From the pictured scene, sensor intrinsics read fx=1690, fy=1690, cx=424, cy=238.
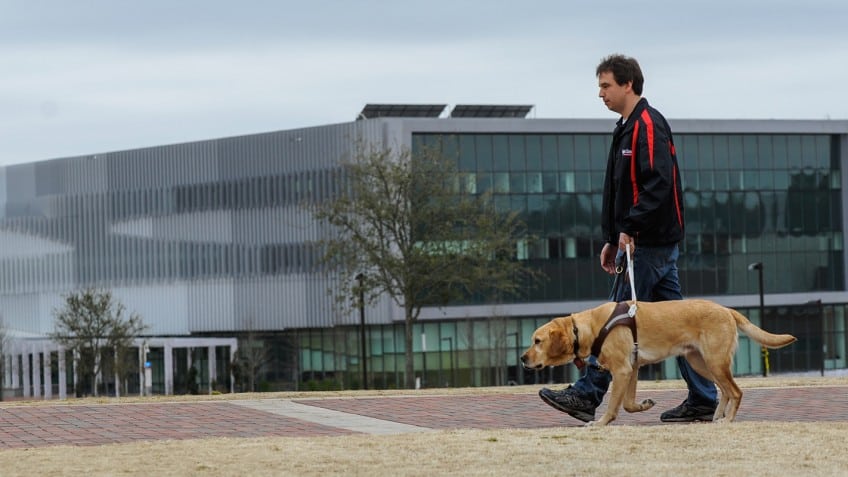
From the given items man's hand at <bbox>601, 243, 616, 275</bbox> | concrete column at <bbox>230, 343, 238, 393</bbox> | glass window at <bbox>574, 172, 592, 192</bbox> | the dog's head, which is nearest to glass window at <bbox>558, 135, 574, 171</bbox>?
glass window at <bbox>574, 172, 592, 192</bbox>

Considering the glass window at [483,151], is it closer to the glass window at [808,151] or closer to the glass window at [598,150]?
the glass window at [598,150]

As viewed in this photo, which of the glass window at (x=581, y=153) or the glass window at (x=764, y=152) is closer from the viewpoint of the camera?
the glass window at (x=581, y=153)

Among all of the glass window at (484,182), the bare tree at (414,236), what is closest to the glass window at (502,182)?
the glass window at (484,182)

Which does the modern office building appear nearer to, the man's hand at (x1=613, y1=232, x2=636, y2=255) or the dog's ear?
the man's hand at (x1=613, y1=232, x2=636, y2=255)

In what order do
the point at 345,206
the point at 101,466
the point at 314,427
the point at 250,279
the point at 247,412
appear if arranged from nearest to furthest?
the point at 101,466 < the point at 314,427 < the point at 247,412 < the point at 345,206 < the point at 250,279

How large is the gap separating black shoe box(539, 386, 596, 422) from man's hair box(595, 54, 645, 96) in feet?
6.66

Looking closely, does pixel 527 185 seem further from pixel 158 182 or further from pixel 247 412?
pixel 247 412

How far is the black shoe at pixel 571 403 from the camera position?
10.8m

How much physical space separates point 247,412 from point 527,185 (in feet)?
202

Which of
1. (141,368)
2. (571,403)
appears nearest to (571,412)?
(571,403)

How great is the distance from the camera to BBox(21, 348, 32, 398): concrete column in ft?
272

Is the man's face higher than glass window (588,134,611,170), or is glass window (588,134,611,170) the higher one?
glass window (588,134,611,170)

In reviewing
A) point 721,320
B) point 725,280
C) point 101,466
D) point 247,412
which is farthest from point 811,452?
point 725,280

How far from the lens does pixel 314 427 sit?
11453 millimetres
